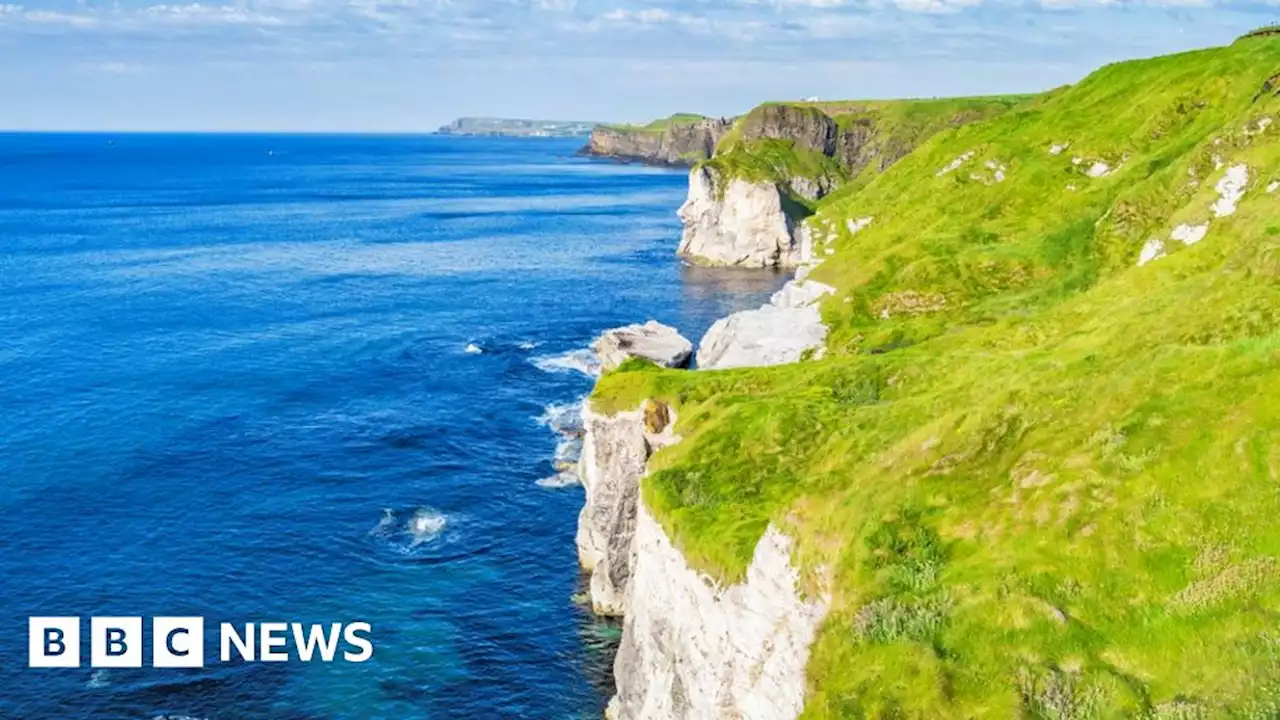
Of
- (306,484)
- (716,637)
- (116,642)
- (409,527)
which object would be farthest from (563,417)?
(716,637)

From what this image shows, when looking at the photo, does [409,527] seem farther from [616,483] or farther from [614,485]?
[616,483]

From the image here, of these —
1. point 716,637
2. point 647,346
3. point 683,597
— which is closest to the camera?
point 716,637

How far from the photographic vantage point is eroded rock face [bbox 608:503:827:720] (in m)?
31.5

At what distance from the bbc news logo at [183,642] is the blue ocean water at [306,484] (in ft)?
2.84

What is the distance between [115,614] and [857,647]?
4727 centimetres

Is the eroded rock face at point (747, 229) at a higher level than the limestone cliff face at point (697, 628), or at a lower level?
higher

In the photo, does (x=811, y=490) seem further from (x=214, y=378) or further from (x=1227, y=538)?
(x=214, y=378)

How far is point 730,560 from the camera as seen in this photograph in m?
36.3

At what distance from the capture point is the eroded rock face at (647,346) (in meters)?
96.9

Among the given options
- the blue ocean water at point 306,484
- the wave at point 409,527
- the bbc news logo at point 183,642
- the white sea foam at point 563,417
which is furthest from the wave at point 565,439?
the bbc news logo at point 183,642

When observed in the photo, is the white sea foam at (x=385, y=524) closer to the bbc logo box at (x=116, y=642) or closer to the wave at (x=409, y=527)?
the wave at (x=409, y=527)

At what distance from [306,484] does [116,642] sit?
2208 centimetres

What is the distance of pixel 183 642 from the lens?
183ft

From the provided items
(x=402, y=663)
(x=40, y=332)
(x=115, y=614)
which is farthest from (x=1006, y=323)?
(x=40, y=332)
